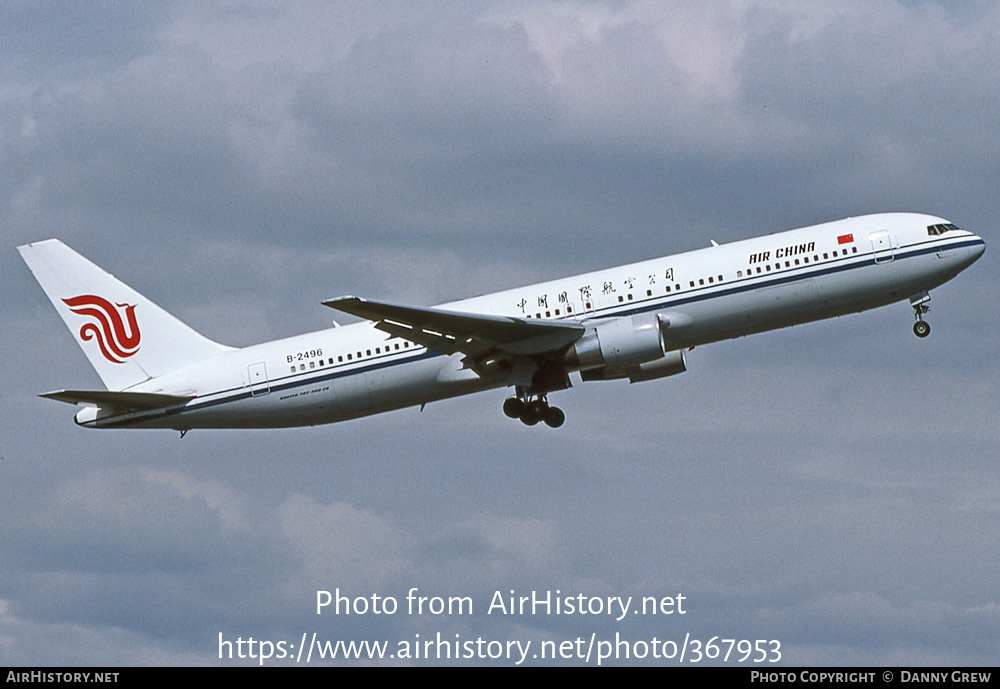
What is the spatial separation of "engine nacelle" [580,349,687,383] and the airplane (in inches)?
2.1

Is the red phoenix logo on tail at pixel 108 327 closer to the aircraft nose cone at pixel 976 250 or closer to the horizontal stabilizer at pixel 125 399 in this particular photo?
the horizontal stabilizer at pixel 125 399

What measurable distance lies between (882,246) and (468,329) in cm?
1444

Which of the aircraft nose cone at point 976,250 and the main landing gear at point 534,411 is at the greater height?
the aircraft nose cone at point 976,250

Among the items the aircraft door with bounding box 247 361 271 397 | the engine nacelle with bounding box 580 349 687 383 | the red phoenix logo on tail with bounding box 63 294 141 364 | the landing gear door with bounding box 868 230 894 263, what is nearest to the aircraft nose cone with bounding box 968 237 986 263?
the landing gear door with bounding box 868 230 894 263

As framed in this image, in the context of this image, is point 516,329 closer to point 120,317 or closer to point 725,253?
point 725,253

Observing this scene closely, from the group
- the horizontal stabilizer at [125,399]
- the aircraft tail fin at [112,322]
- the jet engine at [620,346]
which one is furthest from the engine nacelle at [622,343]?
the horizontal stabilizer at [125,399]

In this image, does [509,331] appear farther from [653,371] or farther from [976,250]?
[976,250]

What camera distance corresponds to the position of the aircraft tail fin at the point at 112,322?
5616 cm

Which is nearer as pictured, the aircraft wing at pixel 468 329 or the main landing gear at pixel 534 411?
the aircraft wing at pixel 468 329

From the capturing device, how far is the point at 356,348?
5256 cm

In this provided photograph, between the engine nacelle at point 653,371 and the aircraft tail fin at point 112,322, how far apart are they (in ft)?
47.4
